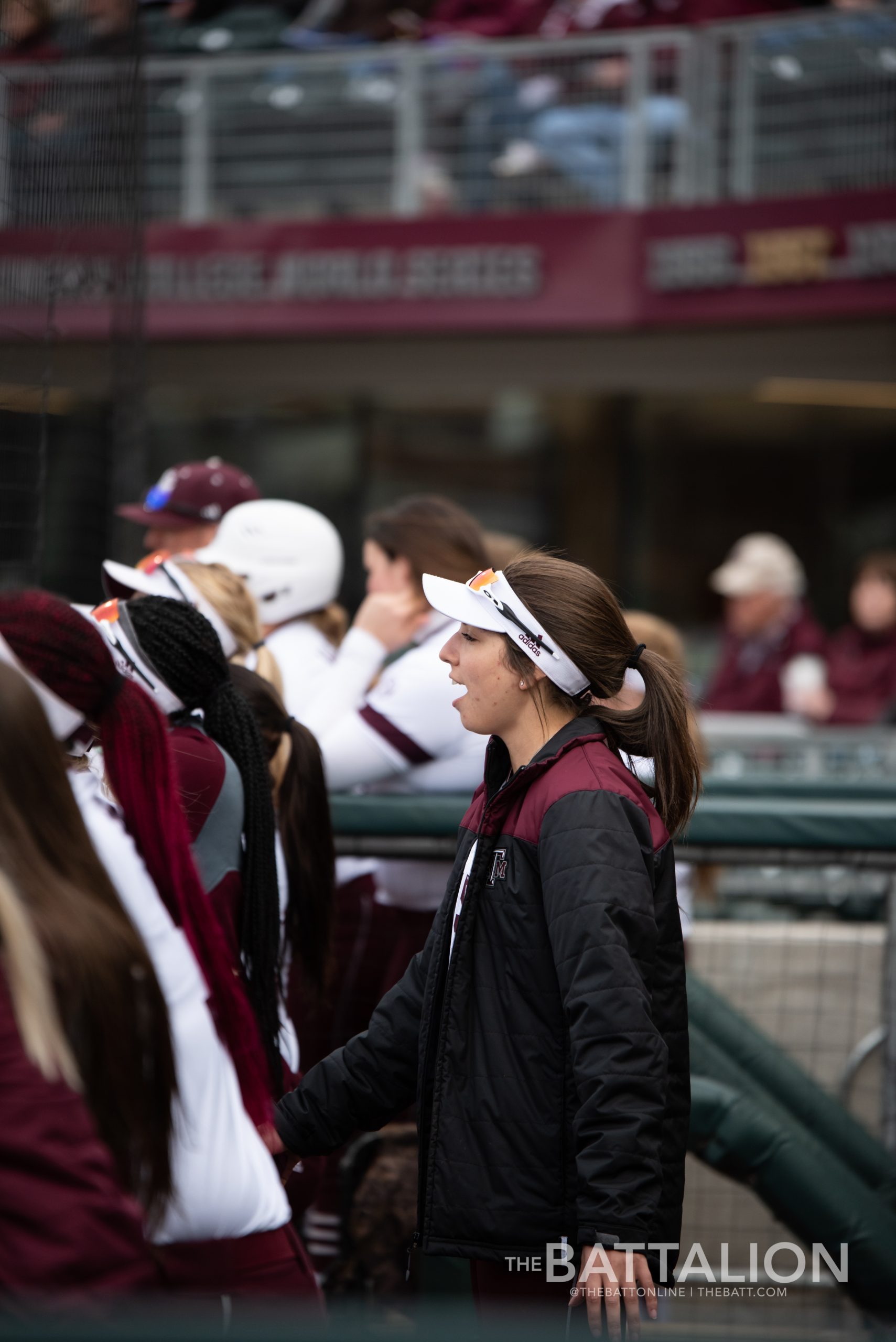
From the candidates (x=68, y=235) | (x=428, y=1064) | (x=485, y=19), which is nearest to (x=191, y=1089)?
(x=428, y=1064)

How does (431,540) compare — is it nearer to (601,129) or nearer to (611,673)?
(611,673)

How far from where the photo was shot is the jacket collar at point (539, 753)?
2309mm

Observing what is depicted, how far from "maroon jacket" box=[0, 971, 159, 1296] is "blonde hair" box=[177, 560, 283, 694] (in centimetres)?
173

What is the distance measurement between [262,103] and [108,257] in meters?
6.60

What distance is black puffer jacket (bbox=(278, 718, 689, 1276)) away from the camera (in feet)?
6.76

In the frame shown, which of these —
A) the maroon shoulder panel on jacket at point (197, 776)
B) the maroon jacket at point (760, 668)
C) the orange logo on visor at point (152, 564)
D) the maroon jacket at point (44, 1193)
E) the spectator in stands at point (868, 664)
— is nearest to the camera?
the maroon jacket at point (44, 1193)

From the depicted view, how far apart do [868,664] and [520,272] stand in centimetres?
400

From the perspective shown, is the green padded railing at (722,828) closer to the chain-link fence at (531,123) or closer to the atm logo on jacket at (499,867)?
the atm logo on jacket at (499,867)

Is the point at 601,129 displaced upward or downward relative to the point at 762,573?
upward

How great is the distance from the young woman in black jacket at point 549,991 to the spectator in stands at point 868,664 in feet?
17.6

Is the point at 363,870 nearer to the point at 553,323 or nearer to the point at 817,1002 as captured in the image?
the point at 817,1002

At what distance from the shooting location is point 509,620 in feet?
7.91

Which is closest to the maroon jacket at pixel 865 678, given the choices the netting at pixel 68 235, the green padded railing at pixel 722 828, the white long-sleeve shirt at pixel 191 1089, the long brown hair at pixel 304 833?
the netting at pixel 68 235

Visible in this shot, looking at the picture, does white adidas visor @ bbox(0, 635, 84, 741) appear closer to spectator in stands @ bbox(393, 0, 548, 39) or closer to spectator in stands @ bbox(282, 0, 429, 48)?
spectator in stands @ bbox(393, 0, 548, 39)
